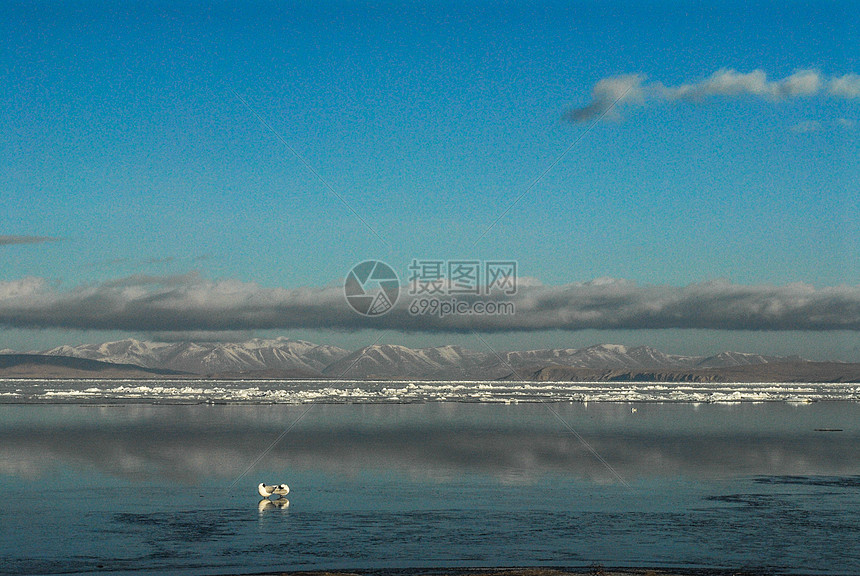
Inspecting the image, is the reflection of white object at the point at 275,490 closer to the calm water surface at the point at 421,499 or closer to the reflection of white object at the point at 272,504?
the reflection of white object at the point at 272,504

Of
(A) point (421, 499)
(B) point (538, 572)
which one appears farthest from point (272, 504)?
(B) point (538, 572)

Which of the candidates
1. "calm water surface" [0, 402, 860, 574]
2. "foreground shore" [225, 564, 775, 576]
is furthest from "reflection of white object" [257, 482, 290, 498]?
"foreground shore" [225, 564, 775, 576]

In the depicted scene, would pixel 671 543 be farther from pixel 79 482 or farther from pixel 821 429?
pixel 821 429

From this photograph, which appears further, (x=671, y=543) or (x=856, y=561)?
(x=671, y=543)

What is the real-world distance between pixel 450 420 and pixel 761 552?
3369 centimetres

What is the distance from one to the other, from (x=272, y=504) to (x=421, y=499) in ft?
11.4

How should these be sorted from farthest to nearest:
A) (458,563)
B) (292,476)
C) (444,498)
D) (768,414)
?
(768,414), (292,476), (444,498), (458,563)

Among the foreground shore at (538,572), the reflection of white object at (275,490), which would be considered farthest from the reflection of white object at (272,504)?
the foreground shore at (538,572)

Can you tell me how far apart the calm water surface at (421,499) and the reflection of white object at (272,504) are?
0.50 ft

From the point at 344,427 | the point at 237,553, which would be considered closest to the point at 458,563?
the point at 237,553

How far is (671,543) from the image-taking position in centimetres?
1653

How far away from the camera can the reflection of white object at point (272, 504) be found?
19875mm

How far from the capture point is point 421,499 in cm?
2120

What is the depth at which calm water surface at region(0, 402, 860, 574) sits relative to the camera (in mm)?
15523
